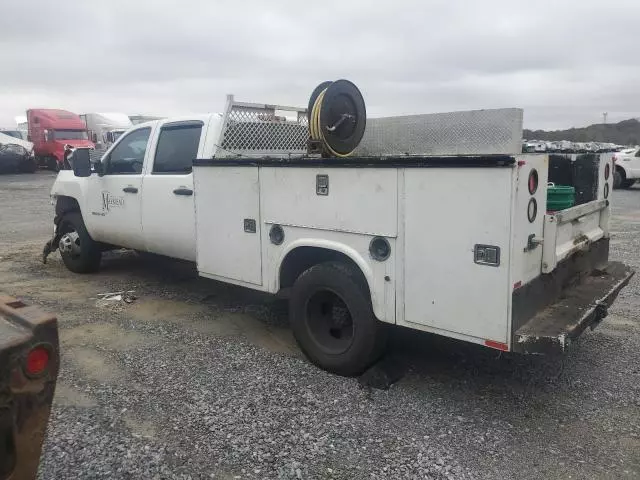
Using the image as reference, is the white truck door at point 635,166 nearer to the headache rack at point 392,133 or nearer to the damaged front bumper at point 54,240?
the headache rack at point 392,133

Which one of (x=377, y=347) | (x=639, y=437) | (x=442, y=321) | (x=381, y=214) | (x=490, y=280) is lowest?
(x=639, y=437)

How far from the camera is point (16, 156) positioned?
28.8 metres

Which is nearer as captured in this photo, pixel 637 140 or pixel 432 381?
pixel 432 381

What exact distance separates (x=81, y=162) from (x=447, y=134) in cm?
414

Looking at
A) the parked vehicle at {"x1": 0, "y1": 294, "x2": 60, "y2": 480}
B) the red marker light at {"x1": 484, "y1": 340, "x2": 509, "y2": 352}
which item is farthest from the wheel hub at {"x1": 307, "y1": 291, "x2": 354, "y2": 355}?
the parked vehicle at {"x1": 0, "y1": 294, "x2": 60, "y2": 480}

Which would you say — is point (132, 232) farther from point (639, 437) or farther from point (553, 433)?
point (639, 437)

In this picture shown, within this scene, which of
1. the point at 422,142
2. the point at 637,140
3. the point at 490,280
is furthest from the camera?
the point at 637,140

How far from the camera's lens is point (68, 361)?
472cm

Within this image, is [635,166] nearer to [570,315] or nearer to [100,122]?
[570,315]

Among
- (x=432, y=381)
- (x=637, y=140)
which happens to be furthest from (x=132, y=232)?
(x=637, y=140)

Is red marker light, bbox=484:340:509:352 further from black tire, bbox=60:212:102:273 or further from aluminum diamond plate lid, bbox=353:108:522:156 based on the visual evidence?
black tire, bbox=60:212:102:273

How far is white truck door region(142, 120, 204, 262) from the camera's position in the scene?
5.68 metres

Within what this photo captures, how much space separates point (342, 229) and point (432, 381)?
130cm

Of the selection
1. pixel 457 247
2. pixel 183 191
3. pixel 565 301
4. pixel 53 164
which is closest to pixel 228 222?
pixel 183 191
